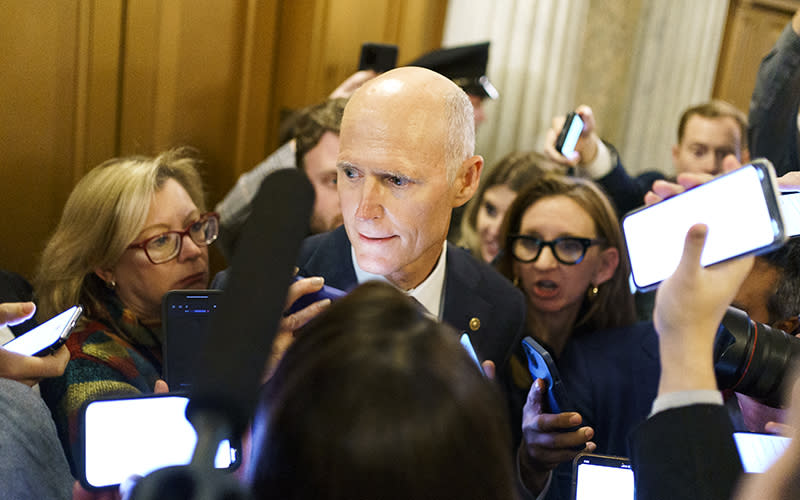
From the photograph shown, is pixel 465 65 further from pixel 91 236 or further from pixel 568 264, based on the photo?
pixel 91 236

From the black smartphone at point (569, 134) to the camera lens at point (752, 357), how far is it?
1.20m

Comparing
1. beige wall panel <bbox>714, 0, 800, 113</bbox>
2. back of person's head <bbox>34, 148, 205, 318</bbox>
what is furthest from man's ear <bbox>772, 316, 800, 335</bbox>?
beige wall panel <bbox>714, 0, 800, 113</bbox>

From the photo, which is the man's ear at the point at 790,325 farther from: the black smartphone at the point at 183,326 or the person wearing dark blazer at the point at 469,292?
the black smartphone at the point at 183,326

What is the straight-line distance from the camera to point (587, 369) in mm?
1763

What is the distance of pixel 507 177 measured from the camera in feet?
8.43

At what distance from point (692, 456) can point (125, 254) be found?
1199 millimetres

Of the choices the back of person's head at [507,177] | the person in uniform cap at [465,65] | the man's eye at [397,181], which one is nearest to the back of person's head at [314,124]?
the person in uniform cap at [465,65]

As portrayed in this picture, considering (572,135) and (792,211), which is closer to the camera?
(792,211)

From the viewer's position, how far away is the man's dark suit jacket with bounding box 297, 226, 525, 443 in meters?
1.54

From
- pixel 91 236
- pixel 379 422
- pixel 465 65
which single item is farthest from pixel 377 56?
pixel 379 422

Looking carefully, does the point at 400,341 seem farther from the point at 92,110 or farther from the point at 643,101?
the point at 643,101

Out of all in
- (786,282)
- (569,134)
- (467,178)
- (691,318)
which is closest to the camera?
(691,318)

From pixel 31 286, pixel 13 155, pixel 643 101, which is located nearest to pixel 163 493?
pixel 31 286

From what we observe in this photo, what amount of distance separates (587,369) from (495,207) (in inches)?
35.9
